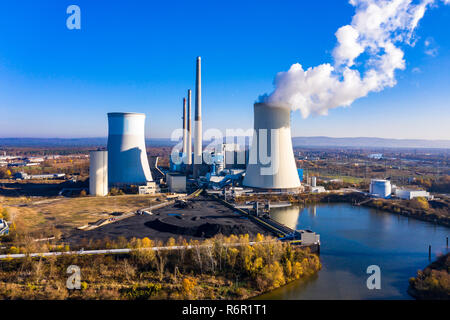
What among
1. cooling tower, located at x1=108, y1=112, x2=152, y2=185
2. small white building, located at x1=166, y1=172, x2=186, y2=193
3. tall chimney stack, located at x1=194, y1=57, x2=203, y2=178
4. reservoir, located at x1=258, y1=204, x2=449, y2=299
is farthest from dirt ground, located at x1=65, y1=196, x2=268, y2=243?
tall chimney stack, located at x1=194, y1=57, x2=203, y2=178

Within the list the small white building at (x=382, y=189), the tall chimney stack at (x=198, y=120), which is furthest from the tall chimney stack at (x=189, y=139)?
the small white building at (x=382, y=189)

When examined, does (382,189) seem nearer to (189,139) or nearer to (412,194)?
(412,194)

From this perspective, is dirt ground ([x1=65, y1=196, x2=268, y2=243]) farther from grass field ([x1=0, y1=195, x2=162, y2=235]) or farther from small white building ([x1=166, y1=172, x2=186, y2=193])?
small white building ([x1=166, y1=172, x2=186, y2=193])

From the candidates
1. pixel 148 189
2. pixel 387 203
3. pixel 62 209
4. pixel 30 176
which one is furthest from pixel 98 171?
pixel 387 203

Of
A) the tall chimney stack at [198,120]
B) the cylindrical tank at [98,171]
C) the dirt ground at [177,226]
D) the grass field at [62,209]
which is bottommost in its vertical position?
the dirt ground at [177,226]

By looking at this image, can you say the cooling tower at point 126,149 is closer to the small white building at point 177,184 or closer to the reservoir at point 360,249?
the small white building at point 177,184
